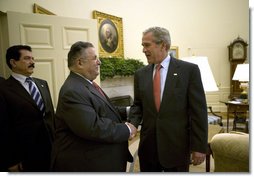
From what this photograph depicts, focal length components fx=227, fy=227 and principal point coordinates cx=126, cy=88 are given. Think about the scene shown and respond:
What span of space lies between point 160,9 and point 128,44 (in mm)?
1480

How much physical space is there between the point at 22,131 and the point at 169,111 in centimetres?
90

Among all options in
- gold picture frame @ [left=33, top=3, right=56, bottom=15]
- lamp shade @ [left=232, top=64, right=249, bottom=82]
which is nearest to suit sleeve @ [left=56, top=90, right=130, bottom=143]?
gold picture frame @ [left=33, top=3, right=56, bottom=15]

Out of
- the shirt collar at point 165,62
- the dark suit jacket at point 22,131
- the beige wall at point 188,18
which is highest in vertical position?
the beige wall at point 188,18

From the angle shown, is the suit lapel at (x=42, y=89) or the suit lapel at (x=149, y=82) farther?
the suit lapel at (x=42, y=89)

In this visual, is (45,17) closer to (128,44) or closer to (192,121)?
(192,121)

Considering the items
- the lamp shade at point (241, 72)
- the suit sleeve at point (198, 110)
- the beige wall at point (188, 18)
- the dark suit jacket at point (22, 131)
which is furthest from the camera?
the lamp shade at point (241, 72)

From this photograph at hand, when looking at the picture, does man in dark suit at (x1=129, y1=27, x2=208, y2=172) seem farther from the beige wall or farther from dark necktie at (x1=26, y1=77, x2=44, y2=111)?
dark necktie at (x1=26, y1=77, x2=44, y2=111)

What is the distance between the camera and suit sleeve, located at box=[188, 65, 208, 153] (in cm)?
123

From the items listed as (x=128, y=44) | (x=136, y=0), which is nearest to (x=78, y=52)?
(x=136, y=0)

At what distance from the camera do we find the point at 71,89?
1100 millimetres

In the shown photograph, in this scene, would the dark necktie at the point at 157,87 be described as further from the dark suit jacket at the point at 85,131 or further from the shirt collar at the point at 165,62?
the dark suit jacket at the point at 85,131

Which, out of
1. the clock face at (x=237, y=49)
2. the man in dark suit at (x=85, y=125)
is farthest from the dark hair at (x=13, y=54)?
the clock face at (x=237, y=49)

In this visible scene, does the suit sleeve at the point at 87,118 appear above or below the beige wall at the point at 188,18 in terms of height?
below

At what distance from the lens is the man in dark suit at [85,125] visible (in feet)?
3.54
